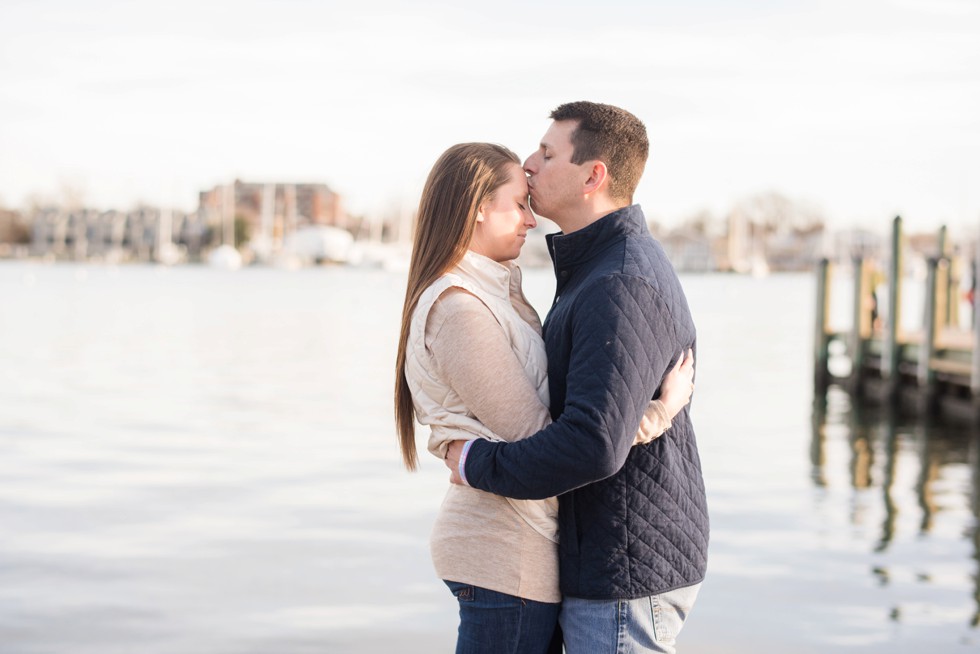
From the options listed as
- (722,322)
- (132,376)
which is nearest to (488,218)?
(132,376)

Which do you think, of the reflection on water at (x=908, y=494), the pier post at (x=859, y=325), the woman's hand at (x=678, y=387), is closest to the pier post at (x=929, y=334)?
the reflection on water at (x=908, y=494)

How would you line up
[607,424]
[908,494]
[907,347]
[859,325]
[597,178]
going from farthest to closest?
[859,325] < [907,347] < [908,494] < [597,178] < [607,424]

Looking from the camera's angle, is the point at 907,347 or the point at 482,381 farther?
the point at 907,347

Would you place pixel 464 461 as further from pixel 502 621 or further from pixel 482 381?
pixel 502 621

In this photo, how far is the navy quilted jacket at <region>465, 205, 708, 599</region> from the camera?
9.86 ft

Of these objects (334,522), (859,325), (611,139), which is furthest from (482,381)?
(859,325)

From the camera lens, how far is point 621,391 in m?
3.00

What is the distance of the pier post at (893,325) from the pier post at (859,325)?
76cm

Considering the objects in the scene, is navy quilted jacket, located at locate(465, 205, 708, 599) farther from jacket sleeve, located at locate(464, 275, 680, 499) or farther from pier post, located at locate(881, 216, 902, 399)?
pier post, located at locate(881, 216, 902, 399)

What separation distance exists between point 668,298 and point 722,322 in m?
57.0

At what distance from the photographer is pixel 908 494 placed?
1409 cm

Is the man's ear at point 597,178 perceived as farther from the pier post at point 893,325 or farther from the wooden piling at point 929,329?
the pier post at point 893,325

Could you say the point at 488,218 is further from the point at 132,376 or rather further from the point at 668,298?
the point at 132,376

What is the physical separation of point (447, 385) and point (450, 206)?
48 cm
